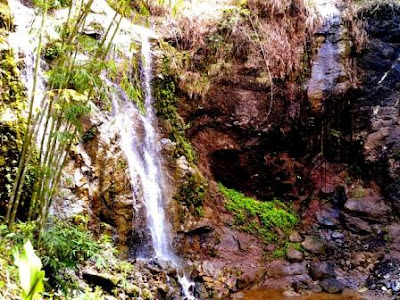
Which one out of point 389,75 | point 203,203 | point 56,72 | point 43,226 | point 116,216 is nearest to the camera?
point 56,72

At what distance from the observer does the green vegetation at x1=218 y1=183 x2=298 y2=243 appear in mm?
7086

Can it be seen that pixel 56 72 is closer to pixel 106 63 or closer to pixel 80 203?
pixel 106 63

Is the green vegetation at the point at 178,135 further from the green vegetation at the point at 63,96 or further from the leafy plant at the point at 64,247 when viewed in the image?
the green vegetation at the point at 63,96

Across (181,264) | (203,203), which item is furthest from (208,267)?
(203,203)

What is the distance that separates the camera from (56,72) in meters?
3.40

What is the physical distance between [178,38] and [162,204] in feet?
10.4

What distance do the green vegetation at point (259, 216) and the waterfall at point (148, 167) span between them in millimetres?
1544

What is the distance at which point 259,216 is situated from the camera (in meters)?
7.30

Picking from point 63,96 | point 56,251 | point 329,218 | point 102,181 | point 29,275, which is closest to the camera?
point 29,275

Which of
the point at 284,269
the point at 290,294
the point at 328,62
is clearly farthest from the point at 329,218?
the point at 328,62

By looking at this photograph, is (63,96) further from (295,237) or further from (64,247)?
(295,237)

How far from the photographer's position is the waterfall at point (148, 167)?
19.0ft

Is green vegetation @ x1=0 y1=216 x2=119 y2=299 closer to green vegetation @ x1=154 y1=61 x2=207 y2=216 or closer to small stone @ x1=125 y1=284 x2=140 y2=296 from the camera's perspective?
small stone @ x1=125 y1=284 x2=140 y2=296

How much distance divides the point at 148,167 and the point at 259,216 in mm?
2373
